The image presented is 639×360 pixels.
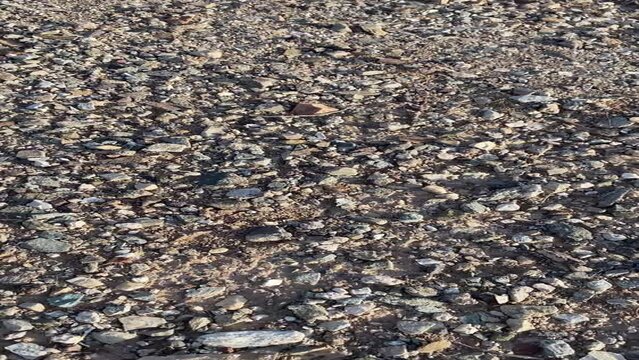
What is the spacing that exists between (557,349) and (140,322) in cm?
122

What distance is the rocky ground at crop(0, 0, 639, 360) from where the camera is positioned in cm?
340

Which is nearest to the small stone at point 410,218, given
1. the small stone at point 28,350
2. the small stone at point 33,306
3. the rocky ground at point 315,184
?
the rocky ground at point 315,184

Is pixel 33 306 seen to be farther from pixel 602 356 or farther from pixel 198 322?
pixel 602 356

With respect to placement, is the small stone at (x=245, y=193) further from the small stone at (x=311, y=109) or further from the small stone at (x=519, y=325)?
the small stone at (x=519, y=325)

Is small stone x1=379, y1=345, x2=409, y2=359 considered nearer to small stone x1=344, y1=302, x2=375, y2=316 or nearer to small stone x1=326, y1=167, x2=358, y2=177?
small stone x1=344, y1=302, x2=375, y2=316

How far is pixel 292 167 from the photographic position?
4.66 meters

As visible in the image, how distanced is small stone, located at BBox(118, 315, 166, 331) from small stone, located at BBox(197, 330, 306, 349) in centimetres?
16

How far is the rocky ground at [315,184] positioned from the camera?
340 centimetres

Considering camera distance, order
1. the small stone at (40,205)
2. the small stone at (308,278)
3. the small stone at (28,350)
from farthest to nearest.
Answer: the small stone at (40,205) < the small stone at (308,278) < the small stone at (28,350)

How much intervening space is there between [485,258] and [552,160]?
108 cm

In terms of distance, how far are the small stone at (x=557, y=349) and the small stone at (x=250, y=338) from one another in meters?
0.70

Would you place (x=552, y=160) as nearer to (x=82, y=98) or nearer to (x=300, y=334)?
(x=300, y=334)

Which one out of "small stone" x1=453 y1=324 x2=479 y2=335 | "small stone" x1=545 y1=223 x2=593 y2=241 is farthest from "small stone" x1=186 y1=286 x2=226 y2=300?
"small stone" x1=545 y1=223 x2=593 y2=241

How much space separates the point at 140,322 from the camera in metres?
3.38
